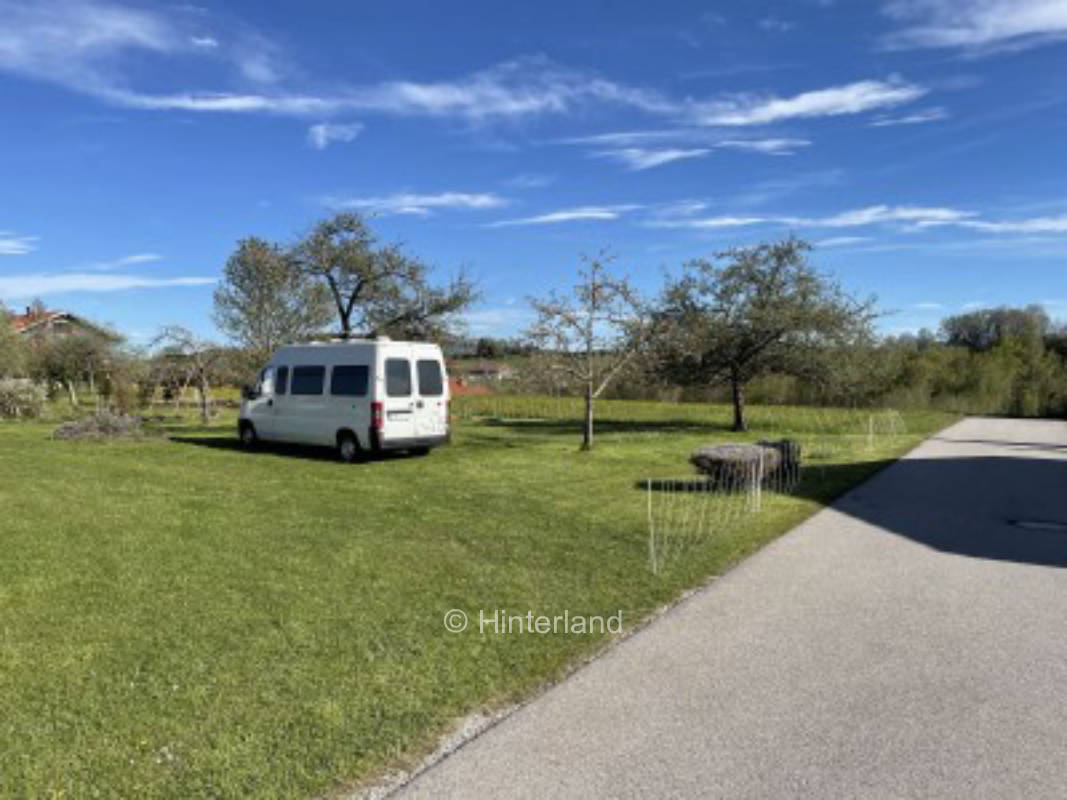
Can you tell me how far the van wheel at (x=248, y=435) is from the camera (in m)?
17.0

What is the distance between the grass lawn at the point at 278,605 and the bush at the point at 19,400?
15.8 m

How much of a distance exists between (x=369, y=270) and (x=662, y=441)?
13.6 meters

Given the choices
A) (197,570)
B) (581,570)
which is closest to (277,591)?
(197,570)

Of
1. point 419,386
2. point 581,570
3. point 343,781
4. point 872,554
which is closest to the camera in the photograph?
point 343,781

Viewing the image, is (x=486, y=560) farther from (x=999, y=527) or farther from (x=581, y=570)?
(x=999, y=527)

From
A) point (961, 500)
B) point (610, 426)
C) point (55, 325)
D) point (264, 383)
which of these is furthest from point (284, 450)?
point (55, 325)

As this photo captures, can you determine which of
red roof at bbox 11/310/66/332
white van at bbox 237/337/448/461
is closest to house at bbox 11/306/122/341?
red roof at bbox 11/310/66/332

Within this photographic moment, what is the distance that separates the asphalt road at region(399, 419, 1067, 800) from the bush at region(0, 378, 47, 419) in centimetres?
2695

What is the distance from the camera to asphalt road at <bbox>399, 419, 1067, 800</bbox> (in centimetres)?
342

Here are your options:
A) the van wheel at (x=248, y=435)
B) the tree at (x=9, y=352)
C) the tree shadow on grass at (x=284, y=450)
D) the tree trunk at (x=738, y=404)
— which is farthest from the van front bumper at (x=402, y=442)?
the tree at (x=9, y=352)

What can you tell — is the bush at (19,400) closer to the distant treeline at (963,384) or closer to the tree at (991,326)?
the distant treeline at (963,384)

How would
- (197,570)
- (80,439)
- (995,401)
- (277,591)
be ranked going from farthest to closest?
(995,401) < (80,439) < (197,570) < (277,591)

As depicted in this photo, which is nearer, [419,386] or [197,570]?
[197,570]

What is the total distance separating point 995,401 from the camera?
38750 millimetres
